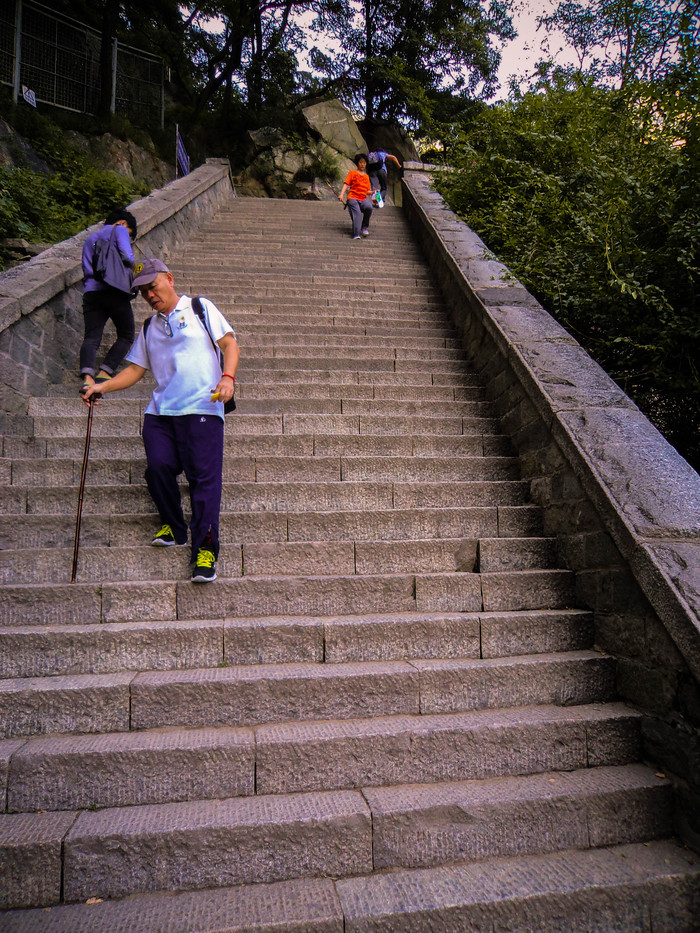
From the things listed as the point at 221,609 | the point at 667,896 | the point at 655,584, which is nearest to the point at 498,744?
the point at 667,896

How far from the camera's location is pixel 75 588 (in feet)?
9.64

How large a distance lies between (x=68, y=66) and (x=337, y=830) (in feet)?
63.0

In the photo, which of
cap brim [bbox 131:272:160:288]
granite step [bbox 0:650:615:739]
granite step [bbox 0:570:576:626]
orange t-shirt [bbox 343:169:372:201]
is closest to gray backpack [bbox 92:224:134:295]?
cap brim [bbox 131:272:160:288]

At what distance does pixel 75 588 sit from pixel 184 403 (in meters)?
1.09

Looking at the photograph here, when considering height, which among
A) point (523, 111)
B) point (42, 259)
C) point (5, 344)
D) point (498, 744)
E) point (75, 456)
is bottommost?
point (498, 744)

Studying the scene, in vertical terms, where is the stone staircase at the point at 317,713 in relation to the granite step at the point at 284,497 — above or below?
below

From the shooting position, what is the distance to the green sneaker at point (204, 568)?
302 cm

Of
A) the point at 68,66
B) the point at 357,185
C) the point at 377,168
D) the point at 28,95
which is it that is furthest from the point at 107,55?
the point at 357,185

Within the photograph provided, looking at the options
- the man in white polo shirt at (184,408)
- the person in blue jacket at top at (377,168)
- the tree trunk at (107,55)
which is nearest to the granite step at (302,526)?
the man in white polo shirt at (184,408)

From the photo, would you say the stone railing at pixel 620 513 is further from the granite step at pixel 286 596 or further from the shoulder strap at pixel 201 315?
the shoulder strap at pixel 201 315

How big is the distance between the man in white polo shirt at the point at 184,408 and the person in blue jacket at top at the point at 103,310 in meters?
1.85

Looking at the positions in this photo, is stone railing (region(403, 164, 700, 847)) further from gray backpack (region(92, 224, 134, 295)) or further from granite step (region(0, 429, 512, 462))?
gray backpack (region(92, 224, 134, 295))

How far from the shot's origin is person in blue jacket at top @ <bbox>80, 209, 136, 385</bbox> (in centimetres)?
495

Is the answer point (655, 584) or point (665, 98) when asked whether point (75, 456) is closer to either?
point (655, 584)
